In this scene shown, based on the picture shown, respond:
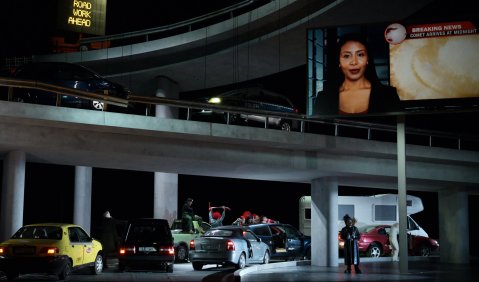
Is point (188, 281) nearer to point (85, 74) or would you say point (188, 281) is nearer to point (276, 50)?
point (85, 74)

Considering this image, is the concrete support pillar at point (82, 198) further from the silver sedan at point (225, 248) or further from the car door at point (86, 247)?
the car door at point (86, 247)

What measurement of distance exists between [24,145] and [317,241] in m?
11.7

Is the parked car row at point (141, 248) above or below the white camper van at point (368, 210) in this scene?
below

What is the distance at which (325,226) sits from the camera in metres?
26.5

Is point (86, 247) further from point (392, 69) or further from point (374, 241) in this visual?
point (374, 241)

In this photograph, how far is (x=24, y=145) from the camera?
20.4 metres

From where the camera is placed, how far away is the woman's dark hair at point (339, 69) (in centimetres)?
2078

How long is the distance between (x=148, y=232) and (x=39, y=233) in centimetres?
392

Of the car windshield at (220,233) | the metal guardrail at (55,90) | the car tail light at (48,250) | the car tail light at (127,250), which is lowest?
the car tail light at (127,250)

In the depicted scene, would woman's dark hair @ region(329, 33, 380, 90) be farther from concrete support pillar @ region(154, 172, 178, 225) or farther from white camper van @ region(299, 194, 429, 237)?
concrete support pillar @ region(154, 172, 178, 225)

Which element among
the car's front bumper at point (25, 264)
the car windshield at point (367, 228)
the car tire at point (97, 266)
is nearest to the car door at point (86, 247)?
the car tire at point (97, 266)

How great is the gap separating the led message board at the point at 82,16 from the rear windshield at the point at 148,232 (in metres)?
18.8

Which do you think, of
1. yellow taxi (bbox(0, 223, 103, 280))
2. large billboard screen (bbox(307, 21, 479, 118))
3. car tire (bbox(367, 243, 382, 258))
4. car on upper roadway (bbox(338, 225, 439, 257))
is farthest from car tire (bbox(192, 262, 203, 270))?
car tire (bbox(367, 243, 382, 258))

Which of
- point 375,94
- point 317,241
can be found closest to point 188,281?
point 375,94
